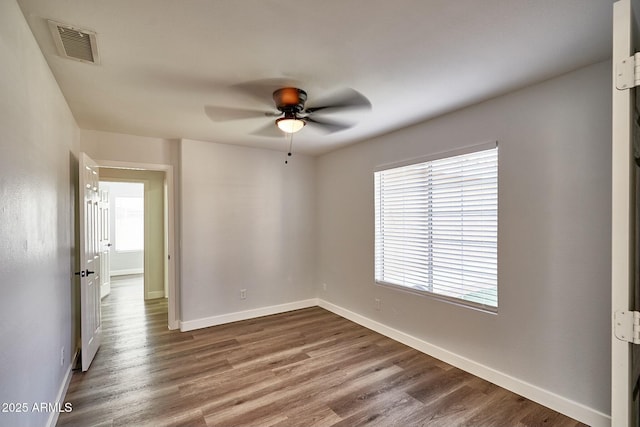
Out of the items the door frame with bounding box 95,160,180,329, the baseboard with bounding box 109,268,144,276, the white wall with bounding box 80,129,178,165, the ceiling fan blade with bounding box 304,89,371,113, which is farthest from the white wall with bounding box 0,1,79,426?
the baseboard with bounding box 109,268,144,276

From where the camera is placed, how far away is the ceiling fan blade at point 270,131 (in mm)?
3410

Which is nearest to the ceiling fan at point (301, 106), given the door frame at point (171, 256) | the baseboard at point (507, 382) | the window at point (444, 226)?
the window at point (444, 226)

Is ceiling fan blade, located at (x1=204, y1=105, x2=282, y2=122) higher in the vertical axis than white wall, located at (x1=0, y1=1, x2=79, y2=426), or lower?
higher

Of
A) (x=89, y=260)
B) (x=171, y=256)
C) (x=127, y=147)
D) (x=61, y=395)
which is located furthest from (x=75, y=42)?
(x=171, y=256)

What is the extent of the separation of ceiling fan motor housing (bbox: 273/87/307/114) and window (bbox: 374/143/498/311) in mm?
1578

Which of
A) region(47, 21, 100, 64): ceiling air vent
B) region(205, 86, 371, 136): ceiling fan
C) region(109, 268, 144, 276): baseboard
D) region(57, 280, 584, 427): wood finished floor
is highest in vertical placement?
region(47, 21, 100, 64): ceiling air vent

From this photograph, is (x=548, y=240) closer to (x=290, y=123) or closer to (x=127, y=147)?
(x=290, y=123)

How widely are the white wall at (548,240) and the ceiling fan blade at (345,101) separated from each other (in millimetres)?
1103

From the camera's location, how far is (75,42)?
181 centimetres

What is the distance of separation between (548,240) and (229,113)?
3.01 meters

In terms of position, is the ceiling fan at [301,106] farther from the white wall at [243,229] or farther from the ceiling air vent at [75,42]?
the white wall at [243,229]

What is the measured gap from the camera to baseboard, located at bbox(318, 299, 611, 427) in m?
2.12

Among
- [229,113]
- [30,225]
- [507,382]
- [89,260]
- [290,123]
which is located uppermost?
[229,113]

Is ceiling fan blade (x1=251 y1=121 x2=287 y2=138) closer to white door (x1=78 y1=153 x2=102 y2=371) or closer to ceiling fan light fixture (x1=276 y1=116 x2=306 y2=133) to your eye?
ceiling fan light fixture (x1=276 y1=116 x2=306 y2=133)
